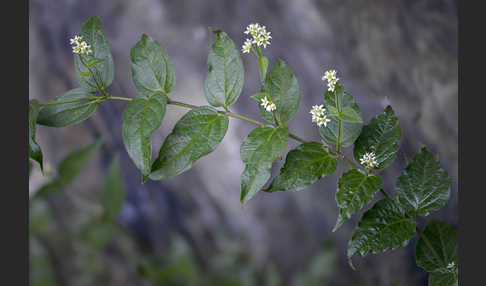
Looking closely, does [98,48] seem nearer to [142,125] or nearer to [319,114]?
[142,125]

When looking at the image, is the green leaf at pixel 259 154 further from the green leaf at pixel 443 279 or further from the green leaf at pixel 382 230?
the green leaf at pixel 443 279

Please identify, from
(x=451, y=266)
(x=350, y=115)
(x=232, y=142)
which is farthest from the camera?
(x=232, y=142)

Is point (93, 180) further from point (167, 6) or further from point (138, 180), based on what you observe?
point (167, 6)

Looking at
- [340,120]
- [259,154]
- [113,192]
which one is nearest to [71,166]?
[113,192]

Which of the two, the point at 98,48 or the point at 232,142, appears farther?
the point at 232,142

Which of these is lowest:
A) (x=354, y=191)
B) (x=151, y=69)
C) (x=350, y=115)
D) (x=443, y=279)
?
(x=443, y=279)

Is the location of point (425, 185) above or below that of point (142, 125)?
below

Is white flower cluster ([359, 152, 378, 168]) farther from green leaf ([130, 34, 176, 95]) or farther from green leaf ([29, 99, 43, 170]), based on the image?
green leaf ([29, 99, 43, 170])
